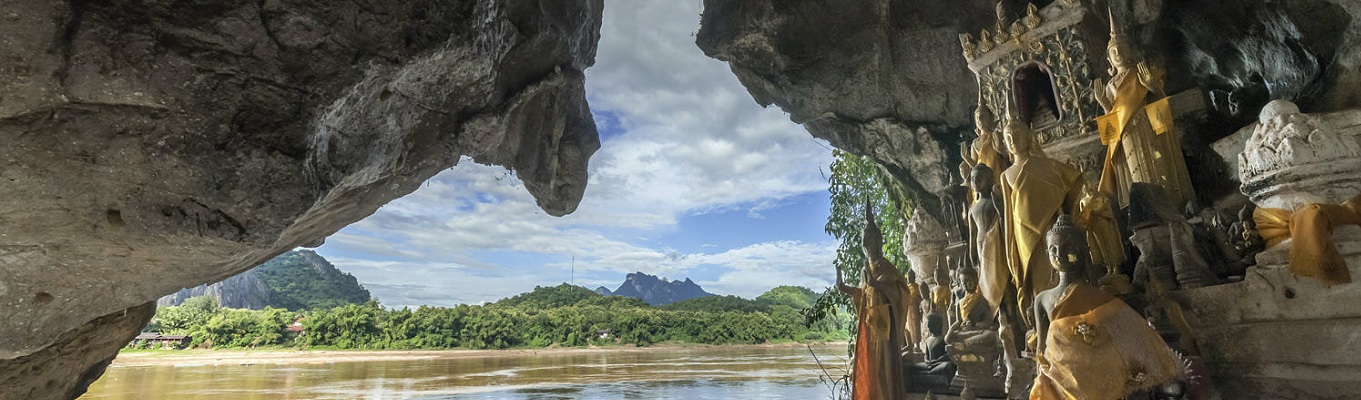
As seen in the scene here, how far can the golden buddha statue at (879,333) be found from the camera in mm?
6090

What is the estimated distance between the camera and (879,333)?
20.6ft

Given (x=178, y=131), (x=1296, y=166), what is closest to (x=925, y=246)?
(x=1296, y=166)

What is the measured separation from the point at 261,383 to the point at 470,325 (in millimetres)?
17260

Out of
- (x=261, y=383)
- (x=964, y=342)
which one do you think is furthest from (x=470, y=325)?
(x=964, y=342)

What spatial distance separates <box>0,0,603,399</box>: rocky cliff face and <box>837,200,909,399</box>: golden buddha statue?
15.0ft

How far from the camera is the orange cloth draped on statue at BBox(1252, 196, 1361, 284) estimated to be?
316cm

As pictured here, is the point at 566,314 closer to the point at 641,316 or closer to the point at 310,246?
the point at 641,316

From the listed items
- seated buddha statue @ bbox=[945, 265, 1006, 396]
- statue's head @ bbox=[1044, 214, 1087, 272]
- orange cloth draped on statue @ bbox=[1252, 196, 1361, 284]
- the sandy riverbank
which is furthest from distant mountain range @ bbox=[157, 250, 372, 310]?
orange cloth draped on statue @ bbox=[1252, 196, 1361, 284]

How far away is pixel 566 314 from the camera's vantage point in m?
39.2

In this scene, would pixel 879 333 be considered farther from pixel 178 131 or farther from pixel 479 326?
pixel 479 326

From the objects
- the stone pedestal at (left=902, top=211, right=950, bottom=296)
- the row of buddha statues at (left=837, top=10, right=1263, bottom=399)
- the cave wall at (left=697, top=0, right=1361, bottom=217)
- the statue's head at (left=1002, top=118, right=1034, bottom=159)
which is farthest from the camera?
the cave wall at (left=697, top=0, right=1361, bottom=217)

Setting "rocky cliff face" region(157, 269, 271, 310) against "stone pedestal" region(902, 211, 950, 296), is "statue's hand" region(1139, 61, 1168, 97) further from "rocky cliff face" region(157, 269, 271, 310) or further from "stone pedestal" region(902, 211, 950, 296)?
"rocky cliff face" region(157, 269, 271, 310)

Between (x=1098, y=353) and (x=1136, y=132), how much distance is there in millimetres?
5092

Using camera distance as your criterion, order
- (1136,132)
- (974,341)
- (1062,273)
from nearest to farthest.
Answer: (1062,273)
(974,341)
(1136,132)
